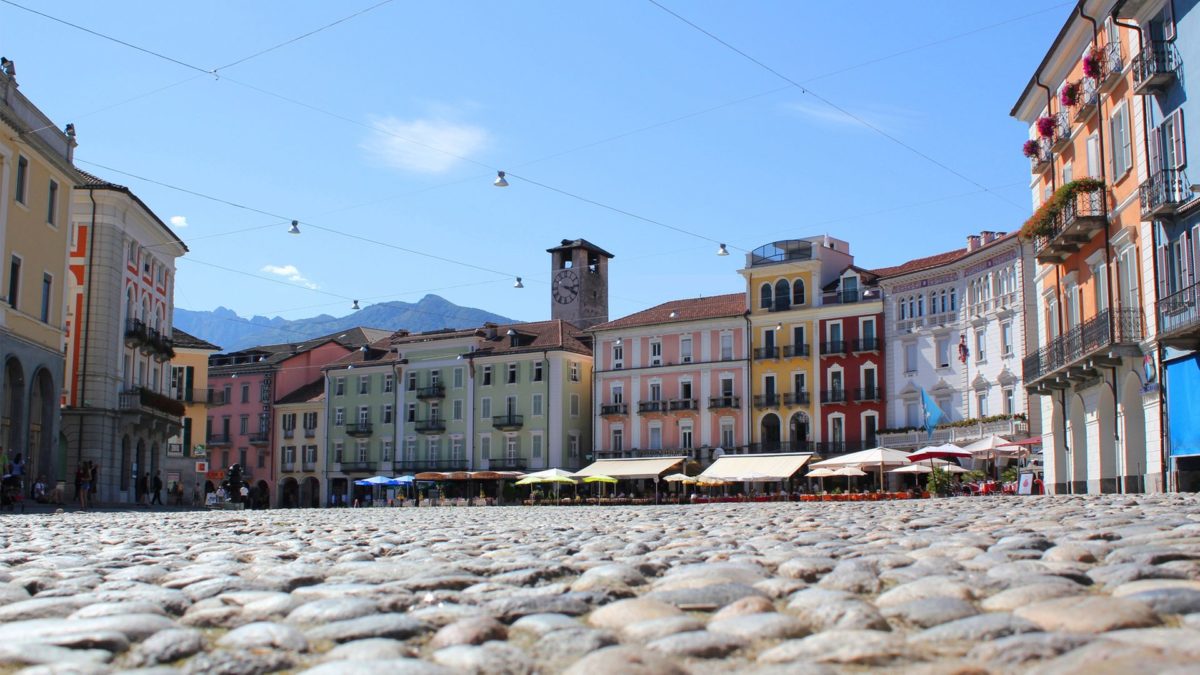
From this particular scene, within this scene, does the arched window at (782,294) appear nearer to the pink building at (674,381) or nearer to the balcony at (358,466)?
the pink building at (674,381)

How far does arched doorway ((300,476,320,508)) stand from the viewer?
271 feet

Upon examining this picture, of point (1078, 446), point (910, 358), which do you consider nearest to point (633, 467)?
point (910, 358)

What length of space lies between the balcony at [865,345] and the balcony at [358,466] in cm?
3318

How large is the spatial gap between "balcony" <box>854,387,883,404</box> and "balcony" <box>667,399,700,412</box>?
9.87m

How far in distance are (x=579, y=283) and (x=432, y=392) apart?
56.4 ft

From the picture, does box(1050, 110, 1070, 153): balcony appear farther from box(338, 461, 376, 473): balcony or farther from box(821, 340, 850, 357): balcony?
box(338, 461, 376, 473): balcony

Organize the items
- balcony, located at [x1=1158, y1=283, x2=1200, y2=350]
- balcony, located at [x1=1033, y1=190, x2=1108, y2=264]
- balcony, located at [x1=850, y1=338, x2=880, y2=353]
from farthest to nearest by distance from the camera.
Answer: balcony, located at [x1=850, y1=338, x2=880, y2=353] → balcony, located at [x1=1033, y1=190, x2=1108, y2=264] → balcony, located at [x1=1158, y1=283, x2=1200, y2=350]

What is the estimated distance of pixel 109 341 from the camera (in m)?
45.5

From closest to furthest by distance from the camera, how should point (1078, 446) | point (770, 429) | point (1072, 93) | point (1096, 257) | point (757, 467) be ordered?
point (1096, 257)
point (1072, 93)
point (1078, 446)
point (757, 467)
point (770, 429)

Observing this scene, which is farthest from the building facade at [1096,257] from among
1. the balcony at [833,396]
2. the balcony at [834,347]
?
the balcony at [834,347]

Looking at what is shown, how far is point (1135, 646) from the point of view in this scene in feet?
9.86

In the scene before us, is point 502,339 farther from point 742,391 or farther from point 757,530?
point 757,530

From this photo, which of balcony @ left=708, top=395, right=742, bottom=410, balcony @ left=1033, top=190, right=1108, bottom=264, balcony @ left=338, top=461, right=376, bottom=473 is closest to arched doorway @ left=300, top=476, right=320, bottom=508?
balcony @ left=338, top=461, right=376, bottom=473

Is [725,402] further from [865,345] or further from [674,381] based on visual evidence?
[865,345]
